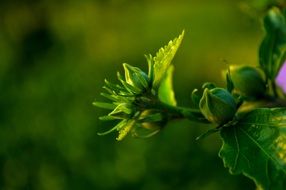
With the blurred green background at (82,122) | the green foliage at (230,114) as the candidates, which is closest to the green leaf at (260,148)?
the green foliage at (230,114)

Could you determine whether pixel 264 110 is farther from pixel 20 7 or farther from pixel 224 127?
pixel 20 7

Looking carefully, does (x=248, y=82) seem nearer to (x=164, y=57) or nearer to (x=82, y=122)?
(x=164, y=57)

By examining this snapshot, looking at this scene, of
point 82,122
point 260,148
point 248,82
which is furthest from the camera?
point 82,122

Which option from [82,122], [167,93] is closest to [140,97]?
[167,93]

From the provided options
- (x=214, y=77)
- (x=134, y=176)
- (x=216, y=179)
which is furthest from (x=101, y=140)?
(x=214, y=77)

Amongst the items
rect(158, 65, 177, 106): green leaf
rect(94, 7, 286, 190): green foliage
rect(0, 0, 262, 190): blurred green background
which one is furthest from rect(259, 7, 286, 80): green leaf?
rect(0, 0, 262, 190): blurred green background
